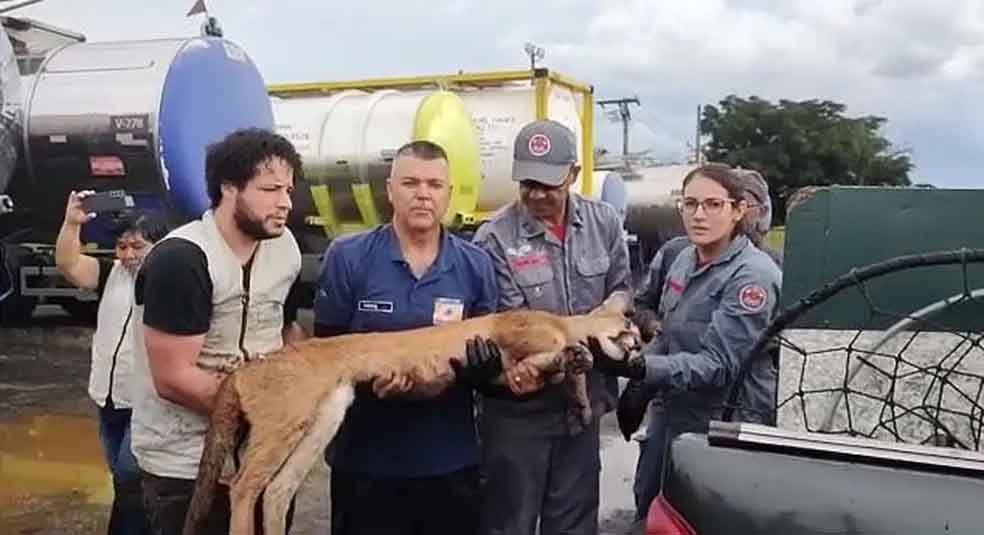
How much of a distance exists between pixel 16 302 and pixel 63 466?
646 cm

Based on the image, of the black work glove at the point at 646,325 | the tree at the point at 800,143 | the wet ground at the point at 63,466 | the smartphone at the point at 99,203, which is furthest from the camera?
the tree at the point at 800,143

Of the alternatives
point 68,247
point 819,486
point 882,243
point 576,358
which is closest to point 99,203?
point 68,247

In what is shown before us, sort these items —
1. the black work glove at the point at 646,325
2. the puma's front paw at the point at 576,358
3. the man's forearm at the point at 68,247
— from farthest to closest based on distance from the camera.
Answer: the man's forearm at the point at 68,247 → the black work glove at the point at 646,325 → the puma's front paw at the point at 576,358

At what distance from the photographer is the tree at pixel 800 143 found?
44500mm

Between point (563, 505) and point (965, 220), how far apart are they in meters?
1.52

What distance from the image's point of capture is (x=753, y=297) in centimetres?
371

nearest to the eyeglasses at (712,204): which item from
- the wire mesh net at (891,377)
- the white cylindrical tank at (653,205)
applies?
the wire mesh net at (891,377)

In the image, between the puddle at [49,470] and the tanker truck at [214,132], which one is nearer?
the puddle at [49,470]

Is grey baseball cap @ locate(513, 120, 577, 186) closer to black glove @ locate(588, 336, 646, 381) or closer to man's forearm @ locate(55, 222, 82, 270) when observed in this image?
black glove @ locate(588, 336, 646, 381)

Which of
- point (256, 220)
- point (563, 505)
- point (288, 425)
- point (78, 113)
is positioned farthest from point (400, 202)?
point (78, 113)

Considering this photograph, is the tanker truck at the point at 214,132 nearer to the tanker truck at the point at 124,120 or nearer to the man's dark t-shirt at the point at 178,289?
the tanker truck at the point at 124,120

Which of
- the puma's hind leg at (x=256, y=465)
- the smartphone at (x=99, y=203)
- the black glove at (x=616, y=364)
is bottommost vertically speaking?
the puma's hind leg at (x=256, y=465)

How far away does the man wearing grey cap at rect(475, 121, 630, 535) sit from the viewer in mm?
3676

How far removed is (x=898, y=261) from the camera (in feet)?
8.73
